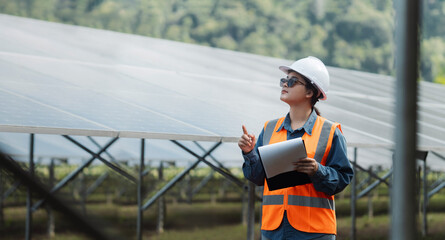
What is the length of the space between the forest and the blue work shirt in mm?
32755

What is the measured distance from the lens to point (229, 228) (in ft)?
49.3

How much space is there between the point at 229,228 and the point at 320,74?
1210 cm

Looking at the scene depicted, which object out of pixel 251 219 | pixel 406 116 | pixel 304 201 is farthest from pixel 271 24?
pixel 406 116

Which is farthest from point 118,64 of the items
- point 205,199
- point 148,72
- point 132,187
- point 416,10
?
point 205,199

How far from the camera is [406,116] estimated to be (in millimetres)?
981

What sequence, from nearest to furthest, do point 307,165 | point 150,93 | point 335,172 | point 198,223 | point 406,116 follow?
point 406,116
point 307,165
point 335,172
point 150,93
point 198,223

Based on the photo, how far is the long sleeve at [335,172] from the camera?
9.46 feet

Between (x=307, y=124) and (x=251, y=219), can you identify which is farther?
(x=251, y=219)

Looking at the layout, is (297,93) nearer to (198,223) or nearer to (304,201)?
(304,201)

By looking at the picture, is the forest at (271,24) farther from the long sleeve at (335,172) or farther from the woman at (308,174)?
the long sleeve at (335,172)

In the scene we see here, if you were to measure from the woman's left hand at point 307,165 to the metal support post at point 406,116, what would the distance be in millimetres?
1779

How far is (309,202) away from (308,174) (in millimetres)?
218

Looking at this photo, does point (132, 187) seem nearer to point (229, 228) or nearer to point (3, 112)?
point (229, 228)

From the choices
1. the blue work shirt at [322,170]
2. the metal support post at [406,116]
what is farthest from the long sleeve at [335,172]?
the metal support post at [406,116]
